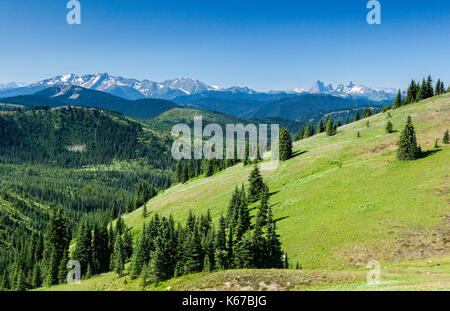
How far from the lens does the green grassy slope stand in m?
31.0

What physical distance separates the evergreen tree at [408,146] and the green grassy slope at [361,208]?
6.59 feet

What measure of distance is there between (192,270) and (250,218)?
18.0 meters

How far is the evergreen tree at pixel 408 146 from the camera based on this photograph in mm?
54625

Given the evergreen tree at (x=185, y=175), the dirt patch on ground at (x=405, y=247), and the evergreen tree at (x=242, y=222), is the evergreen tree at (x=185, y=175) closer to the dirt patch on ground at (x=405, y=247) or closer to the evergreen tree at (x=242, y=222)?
the evergreen tree at (x=242, y=222)

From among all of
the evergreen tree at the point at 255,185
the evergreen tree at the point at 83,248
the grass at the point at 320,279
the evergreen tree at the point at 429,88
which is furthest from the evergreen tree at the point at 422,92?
the evergreen tree at the point at 83,248

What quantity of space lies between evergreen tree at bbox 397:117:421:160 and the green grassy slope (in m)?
2.01

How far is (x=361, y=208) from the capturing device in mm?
42188

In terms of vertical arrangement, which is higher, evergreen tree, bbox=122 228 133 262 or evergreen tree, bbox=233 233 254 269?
evergreen tree, bbox=233 233 254 269

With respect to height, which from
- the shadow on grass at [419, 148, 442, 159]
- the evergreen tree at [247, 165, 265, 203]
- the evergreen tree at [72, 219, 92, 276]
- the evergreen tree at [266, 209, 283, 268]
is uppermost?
the shadow on grass at [419, 148, 442, 159]

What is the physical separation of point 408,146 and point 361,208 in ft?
79.4

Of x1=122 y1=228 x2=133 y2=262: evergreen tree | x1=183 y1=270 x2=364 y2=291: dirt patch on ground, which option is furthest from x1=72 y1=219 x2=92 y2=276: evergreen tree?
x1=183 y1=270 x2=364 y2=291: dirt patch on ground

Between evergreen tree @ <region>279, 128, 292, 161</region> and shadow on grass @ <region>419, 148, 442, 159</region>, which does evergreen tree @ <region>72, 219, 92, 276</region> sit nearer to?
evergreen tree @ <region>279, 128, 292, 161</region>
